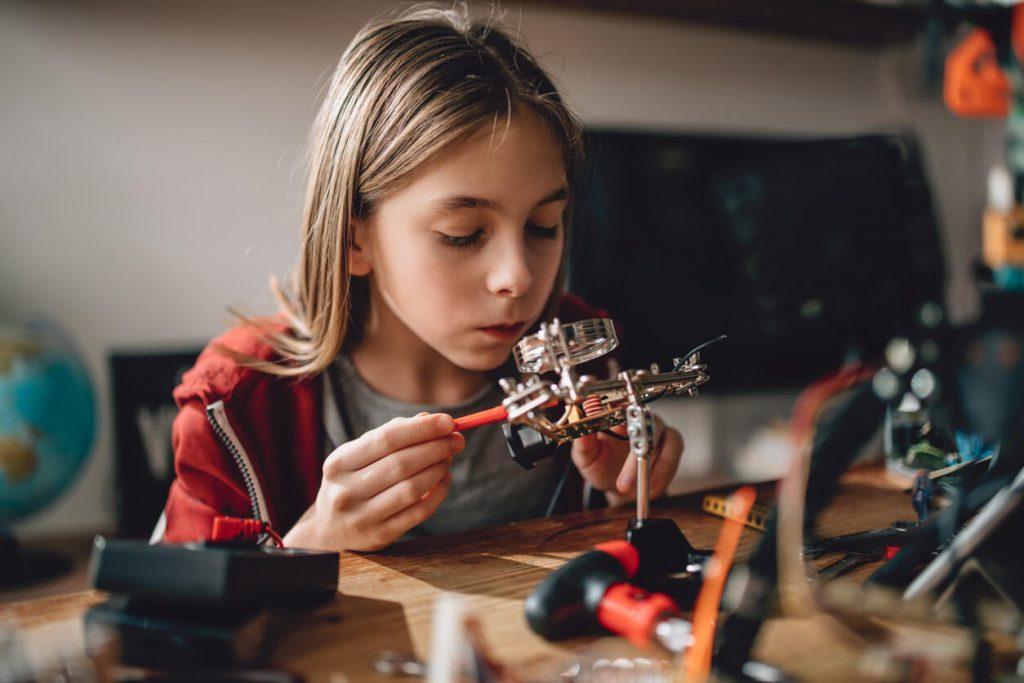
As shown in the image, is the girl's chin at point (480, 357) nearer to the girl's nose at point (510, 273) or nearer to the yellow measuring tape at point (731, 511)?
the girl's nose at point (510, 273)

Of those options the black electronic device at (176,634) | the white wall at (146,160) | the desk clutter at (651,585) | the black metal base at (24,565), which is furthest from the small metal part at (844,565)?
the black metal base at (24,565)

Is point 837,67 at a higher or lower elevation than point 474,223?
higher

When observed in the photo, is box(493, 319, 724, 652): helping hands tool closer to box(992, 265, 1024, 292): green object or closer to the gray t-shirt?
the gray t-shirt

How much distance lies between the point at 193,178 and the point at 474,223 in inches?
70.5

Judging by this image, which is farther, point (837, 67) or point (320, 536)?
point (837, 67)

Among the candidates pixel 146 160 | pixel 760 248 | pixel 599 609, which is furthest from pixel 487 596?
pixel 146 160

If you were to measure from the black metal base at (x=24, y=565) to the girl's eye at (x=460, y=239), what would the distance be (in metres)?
1.74

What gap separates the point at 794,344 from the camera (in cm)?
292

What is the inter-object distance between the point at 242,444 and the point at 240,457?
0.01 meters

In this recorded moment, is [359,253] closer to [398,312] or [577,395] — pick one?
[398,312]

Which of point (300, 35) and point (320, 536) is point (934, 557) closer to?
point (320, 536)

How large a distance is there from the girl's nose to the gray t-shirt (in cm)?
29

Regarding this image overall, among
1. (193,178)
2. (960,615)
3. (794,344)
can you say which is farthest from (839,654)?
(794,344)

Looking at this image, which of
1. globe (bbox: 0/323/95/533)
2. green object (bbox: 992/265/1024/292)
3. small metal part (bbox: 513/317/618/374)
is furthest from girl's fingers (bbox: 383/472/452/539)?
green object (bbox: 992/265/1024/292)
